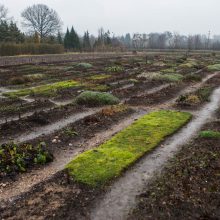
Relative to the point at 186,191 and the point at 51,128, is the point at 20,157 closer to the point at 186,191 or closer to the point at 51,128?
the point at 51,128

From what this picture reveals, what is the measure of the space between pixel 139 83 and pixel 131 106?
1026 cm


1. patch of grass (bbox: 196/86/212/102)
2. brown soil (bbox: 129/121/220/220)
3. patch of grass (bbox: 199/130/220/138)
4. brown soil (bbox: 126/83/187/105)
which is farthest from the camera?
patch of grass (bbox: 196/86/212/102)

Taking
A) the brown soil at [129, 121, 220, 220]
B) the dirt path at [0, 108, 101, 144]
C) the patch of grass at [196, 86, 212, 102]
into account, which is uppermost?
the brown soil at [129, 121, 220, 220]

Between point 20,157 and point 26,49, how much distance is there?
200ft

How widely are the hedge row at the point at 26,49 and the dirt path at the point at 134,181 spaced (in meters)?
54.1

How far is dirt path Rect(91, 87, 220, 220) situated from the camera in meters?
9.60

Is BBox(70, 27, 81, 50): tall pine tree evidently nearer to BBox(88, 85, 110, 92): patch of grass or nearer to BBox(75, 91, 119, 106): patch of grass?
BBox(88, 85, 110, 92): patch of grass

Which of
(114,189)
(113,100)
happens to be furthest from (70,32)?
(114,189)

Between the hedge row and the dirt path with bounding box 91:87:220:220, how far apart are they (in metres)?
54.1

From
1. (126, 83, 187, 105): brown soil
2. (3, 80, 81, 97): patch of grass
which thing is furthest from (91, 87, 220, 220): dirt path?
(3, 80, 81, 97): patch of grass

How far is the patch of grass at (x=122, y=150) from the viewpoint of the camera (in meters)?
11.8

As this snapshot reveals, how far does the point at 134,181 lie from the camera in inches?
454

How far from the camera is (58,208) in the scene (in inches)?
383

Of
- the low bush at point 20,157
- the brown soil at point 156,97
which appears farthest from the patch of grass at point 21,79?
the low bush at point 20,157
